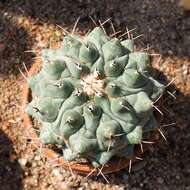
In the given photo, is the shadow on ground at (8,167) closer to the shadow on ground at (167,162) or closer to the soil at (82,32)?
the soil at (82,32)

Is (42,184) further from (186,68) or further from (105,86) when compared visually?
(186,68)

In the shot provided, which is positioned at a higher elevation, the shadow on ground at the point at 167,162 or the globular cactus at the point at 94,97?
Answer: the globular cactus at the point at 94,97

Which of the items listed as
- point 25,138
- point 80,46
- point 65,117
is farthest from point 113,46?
point 25,138

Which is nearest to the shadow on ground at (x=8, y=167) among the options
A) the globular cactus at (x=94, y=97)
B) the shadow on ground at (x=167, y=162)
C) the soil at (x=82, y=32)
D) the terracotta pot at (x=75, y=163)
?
the soil at (x=82, y=32)

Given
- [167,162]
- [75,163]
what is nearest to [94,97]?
[75,163]

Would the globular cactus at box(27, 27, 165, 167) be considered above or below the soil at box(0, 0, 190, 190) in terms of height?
above

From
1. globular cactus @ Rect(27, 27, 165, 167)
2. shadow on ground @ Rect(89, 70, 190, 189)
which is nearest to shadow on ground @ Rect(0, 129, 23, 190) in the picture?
shadow on ground @ Rect(89, 70, 190, 189)

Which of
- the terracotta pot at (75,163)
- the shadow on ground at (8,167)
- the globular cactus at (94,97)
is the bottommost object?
the shadow on ground at (8,167)

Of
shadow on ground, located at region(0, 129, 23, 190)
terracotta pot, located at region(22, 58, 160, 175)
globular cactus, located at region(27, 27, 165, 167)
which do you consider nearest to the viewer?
globular cactus, located at region(27, 27, 165, 167)

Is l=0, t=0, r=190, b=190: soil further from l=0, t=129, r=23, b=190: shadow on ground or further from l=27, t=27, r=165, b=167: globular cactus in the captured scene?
l=27, t=27, r=165, b=167: globular cactus
